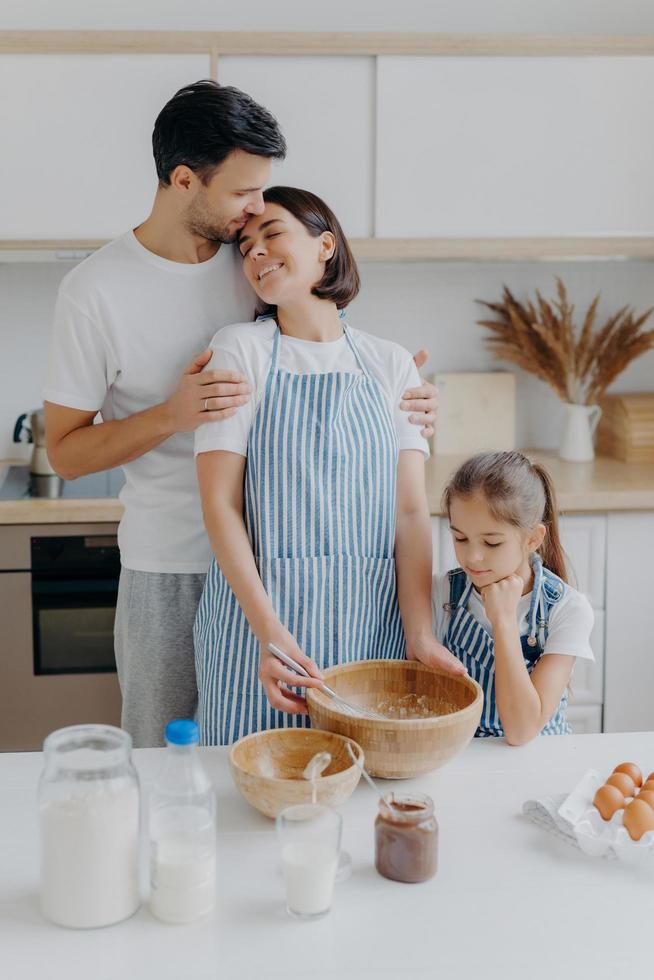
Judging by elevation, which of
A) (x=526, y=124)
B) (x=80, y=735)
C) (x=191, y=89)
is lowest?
(x=80, y=735)

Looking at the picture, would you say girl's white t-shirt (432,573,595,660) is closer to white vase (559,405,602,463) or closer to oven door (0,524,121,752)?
oven door (0,524,121,752)

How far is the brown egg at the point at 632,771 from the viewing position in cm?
129

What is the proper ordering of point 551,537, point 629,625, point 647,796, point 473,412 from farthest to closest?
1. point 473,412
2. point 629,625
3. point 551,537
4. point 647,796

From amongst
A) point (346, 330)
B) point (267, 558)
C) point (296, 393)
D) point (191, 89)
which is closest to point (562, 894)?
point (267, 558)

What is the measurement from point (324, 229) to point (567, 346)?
1688mm

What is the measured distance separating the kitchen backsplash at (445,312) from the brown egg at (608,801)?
2.23 meters

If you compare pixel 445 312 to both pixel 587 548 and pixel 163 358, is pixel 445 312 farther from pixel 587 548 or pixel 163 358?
pixel 163 358

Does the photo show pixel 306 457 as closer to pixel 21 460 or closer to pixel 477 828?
pixel 477 828

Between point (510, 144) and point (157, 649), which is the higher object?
point (510, 144)

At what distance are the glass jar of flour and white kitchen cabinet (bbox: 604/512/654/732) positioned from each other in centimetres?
204

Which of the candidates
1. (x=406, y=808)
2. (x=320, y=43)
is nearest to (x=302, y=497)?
(x=406, y=808)

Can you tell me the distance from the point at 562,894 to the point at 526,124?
2294mm

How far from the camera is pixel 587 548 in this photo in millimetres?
2836

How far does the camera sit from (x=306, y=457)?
1.62 m
